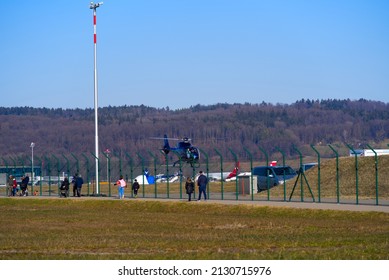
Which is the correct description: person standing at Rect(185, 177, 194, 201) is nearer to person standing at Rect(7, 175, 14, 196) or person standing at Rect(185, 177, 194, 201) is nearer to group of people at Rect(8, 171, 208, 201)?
group of people at Rect(8, 171, 208, 201)

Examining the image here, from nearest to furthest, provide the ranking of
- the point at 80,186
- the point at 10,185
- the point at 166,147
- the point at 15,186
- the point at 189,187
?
the point at 189,187 < the point at 80,186 < the point at 15,186 < the point at 10,185 < the point at 166,147

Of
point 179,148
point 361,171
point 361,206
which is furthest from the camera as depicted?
point 179,148

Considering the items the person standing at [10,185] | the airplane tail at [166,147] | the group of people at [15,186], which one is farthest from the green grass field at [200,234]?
the airplane tail at [166,147]

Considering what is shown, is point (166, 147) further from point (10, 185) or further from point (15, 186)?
point (15, 186)

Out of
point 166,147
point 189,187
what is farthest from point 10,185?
point 166,147

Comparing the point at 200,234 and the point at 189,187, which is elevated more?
the point at 189,187

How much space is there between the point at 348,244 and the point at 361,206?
16.0 meters

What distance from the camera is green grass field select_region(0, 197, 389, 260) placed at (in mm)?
20625

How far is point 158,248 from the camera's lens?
72.8 feet

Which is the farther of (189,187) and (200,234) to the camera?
(189,187)

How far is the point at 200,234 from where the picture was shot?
27.0 meters

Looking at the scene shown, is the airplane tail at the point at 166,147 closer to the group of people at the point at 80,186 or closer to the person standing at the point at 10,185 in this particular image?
the group of people at the point at 80,186
